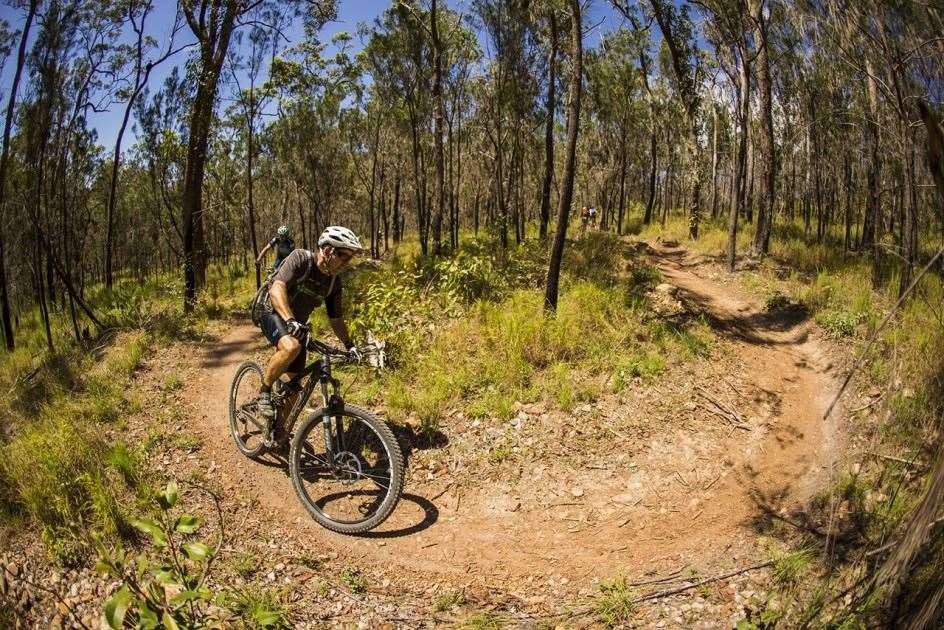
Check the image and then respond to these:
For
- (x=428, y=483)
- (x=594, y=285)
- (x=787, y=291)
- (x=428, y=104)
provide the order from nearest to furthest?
(x=428, y=483) → (x=594, y=285) → (x=787, y=291) → (x=428, y=104)

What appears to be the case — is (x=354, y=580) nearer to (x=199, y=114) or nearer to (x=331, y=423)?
(x=331, y=423)

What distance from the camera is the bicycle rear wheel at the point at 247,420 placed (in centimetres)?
529

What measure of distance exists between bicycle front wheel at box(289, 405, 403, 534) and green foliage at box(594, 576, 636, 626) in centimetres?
185

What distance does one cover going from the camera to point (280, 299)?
4320mm

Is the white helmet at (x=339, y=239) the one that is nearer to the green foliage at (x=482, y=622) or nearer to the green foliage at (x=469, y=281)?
the green foliage at (x=482, y=622)

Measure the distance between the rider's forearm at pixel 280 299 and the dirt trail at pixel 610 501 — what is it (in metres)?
1.92

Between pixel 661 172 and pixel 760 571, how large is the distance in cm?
4239

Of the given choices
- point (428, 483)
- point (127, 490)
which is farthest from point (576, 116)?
point (127, 490)

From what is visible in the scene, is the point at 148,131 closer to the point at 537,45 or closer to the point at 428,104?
the point at 428,104

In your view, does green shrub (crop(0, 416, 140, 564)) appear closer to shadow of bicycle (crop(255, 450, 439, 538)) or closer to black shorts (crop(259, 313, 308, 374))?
shadow of bicycle (crop(255, 450, 439, 538))

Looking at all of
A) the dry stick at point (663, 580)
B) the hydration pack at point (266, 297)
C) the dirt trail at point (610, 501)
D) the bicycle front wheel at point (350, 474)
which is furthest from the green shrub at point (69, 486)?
the dry stick at point (663, 580)

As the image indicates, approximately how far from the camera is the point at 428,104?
2288 centimetres

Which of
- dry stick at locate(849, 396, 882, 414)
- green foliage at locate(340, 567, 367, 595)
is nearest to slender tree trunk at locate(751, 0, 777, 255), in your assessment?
dry stick at locate(849, 396, 882, 414)

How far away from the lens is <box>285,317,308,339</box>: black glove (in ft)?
13.5
